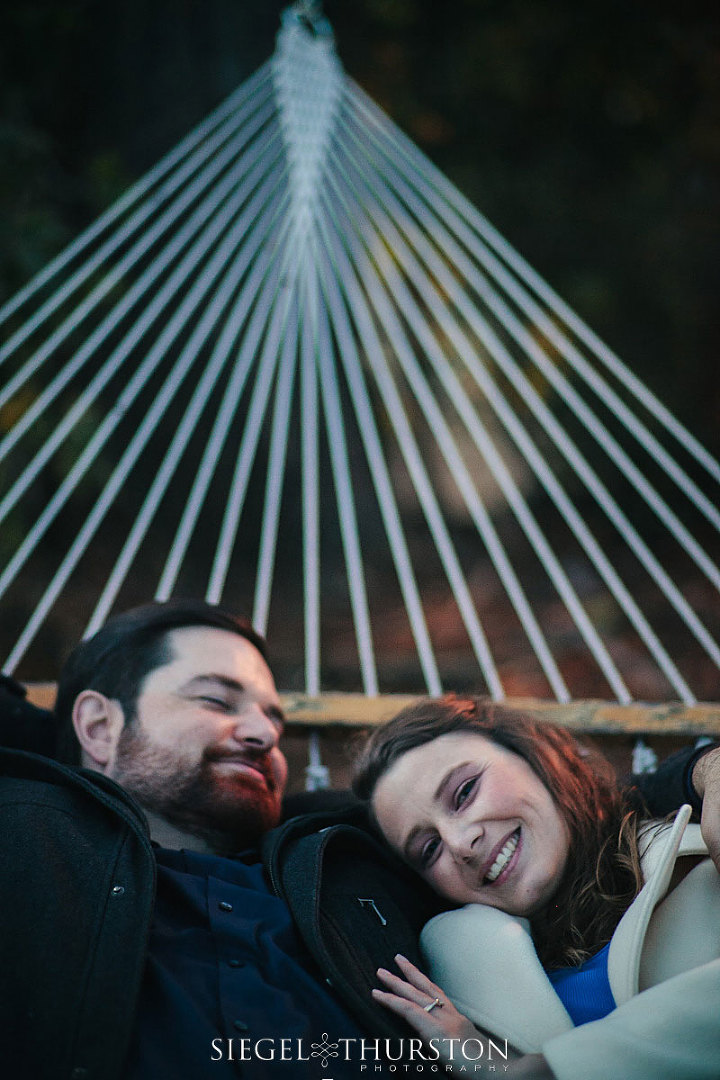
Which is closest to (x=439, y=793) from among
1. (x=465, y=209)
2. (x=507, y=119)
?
(x=465, y=209)

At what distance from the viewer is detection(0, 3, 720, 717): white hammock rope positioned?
1880mm

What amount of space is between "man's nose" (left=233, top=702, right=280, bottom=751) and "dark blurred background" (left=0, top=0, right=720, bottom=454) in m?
1.75

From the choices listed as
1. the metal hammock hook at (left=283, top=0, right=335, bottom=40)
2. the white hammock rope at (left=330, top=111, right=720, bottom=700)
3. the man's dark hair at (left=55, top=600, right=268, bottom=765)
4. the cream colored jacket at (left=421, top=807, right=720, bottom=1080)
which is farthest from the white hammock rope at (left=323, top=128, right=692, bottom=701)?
the cream colored jacket at (left=421, top=807, right=720, bottom=1080)

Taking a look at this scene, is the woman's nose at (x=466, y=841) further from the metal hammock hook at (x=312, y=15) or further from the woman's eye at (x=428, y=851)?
the metal hammock hook at (x=312, y=15)

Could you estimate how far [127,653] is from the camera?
138 centimetres

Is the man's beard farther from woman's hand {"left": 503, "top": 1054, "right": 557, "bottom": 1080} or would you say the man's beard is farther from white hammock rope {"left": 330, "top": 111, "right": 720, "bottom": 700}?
white hammock rope {"left": 330, "top": 111, "right": 720, "bottom": 700}

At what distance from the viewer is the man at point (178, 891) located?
0.85 metres

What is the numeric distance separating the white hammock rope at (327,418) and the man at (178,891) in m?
0.35

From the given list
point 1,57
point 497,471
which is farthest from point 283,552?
point 1,57

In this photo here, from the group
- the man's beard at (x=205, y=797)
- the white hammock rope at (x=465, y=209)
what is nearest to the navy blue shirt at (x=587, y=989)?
the man's beard at (x=205, y=797)

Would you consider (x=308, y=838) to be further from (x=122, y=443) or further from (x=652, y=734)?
(x=122, y=443)

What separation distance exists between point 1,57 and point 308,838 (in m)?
2.48

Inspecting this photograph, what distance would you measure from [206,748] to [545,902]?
47cm

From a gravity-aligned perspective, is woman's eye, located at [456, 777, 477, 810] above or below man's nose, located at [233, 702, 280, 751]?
below
